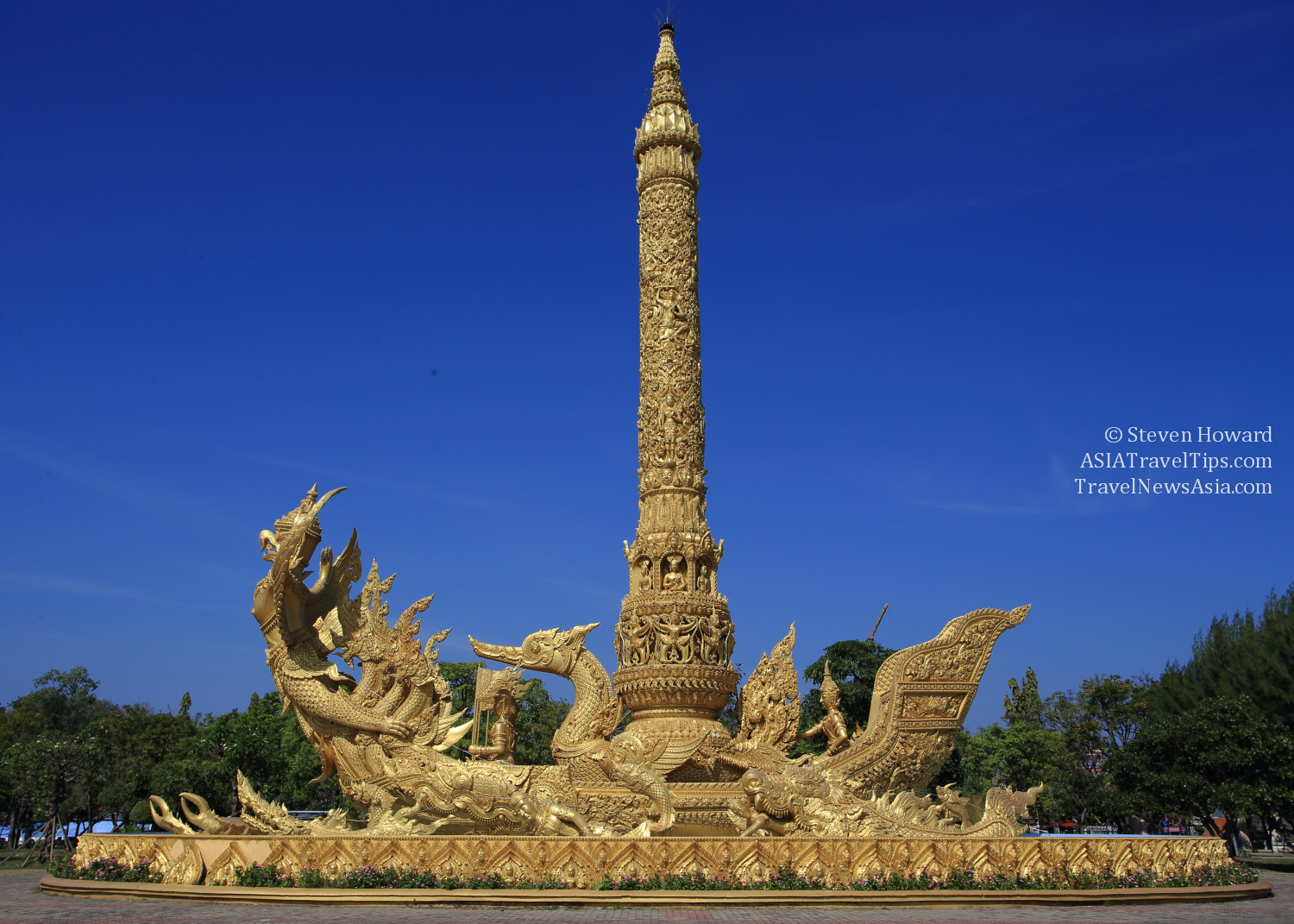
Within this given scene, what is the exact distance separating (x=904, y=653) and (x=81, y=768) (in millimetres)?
15093

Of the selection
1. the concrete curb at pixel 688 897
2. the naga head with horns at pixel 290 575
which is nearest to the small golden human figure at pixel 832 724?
the concrete curb at pixel 688 897

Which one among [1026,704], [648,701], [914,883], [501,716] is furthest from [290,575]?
[1026,704]

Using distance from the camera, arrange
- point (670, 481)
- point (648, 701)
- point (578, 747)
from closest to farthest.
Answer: point (578, 747) < point (648, 701) < point (670, 481)

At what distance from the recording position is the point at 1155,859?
902cm

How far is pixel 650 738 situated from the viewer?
11930mm

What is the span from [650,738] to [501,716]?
168cm

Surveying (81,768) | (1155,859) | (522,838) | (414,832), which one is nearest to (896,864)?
(1155,859)

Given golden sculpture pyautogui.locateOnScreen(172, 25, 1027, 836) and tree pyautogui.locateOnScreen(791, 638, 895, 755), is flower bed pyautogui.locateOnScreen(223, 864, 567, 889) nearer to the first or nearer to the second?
golden sculpture pyautogui.locateOnScreen(172, 25, 1027, 836)

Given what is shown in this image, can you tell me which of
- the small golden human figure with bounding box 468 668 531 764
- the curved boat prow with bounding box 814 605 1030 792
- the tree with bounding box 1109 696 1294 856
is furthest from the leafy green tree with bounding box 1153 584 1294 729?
the small golden human figure with bounding box 468 668 531 764

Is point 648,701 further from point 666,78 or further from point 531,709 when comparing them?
point 531,709

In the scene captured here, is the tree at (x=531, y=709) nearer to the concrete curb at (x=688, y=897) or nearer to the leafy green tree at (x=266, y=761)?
the leafy green tree at (x=266, y=761)

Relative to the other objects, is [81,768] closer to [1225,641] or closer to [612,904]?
[612,904]

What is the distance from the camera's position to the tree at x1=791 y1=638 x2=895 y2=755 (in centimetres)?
2172

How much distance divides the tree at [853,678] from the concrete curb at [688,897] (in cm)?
1305
